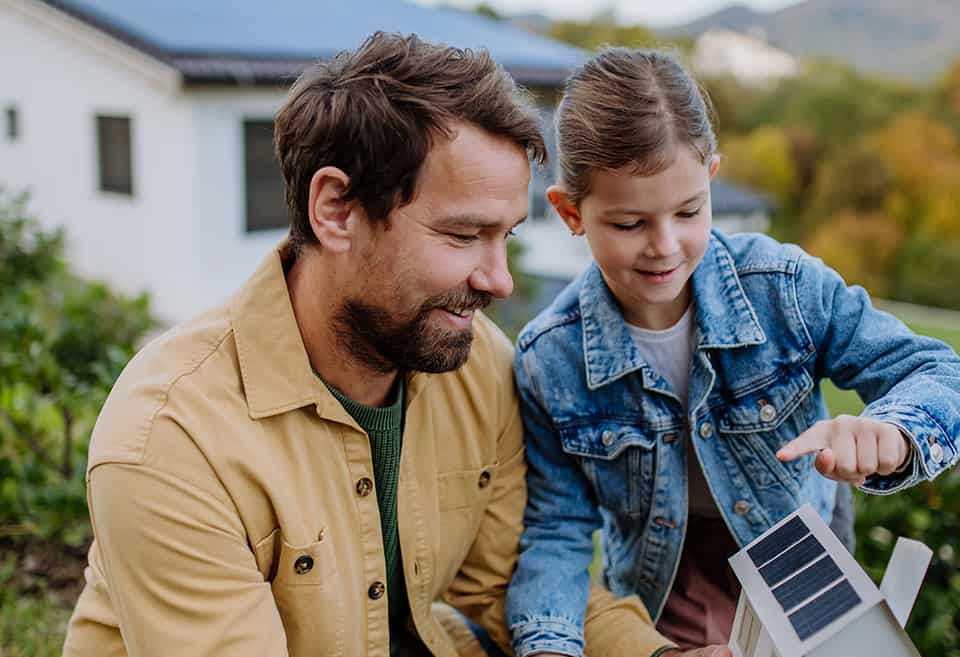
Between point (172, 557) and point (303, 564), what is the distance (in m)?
0.25

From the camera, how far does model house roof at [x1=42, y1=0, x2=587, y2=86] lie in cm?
1011

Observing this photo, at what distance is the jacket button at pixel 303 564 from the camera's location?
1.88 meters

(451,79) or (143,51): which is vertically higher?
(143,51)

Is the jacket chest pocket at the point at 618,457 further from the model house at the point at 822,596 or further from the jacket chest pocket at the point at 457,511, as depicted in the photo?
the model house at the point at 822,596

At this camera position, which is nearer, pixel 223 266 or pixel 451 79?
pixel 451 79

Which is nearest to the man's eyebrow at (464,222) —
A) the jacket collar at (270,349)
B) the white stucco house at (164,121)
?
the jacket collar at (270,349)

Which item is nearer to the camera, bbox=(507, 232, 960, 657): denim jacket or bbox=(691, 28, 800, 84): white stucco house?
bbox=(507, 232, 960, 657): denim jacket

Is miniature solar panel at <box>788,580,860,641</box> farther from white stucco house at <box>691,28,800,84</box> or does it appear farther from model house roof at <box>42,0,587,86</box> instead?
white stucco house at <box>691,28,800,84</box>

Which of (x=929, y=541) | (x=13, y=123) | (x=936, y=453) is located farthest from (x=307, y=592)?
(x=13, y=123)

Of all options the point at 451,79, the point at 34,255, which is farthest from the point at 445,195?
the point at 34,255

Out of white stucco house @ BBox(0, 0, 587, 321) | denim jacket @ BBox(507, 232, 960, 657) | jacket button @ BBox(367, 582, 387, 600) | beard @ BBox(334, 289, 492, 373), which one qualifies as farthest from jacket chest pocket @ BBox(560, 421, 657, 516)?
white stucco house @ BBox(0, 0, 587, 321)

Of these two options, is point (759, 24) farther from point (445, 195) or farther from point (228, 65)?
point (445, 195)

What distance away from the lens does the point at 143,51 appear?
10.1m

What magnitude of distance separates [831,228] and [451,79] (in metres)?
34.9
